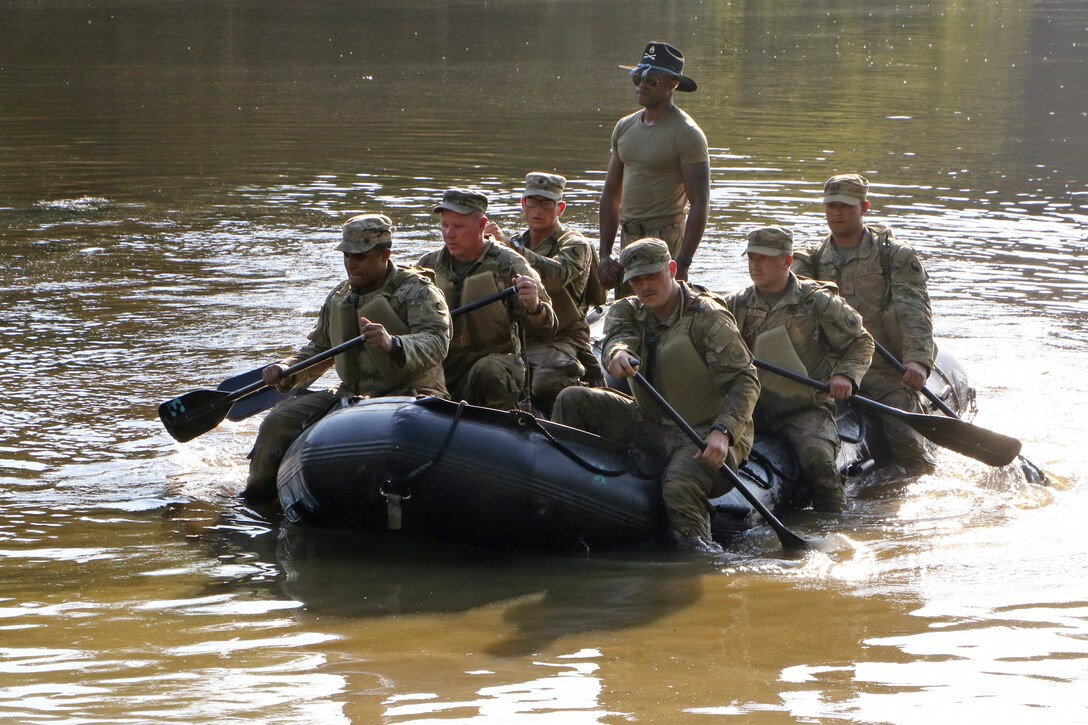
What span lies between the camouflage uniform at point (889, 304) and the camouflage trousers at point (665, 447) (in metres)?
1.67

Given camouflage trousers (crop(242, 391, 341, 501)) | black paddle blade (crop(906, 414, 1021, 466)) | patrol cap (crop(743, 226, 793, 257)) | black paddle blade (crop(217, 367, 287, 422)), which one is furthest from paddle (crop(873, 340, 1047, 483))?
black paddle blade (crop(217, 367, 287, 422))

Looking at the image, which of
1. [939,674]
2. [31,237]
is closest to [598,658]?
[939,674]

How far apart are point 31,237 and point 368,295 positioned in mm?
8430

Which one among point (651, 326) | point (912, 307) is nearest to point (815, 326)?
point (912, 307)

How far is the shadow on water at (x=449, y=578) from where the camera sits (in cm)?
596

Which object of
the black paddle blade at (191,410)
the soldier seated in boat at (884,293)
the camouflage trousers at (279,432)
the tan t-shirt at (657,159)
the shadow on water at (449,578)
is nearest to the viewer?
the shadow on water at (449,578)

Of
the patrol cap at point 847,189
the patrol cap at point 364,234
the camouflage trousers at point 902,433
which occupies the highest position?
the patrol cap at point 847,189

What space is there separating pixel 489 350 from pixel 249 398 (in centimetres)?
147

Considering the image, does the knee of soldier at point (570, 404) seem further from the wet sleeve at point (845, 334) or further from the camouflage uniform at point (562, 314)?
the wet sleeve at point (845, 334)

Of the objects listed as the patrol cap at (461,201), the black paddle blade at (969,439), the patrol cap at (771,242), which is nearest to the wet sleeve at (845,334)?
the patrol cap at (771,242)

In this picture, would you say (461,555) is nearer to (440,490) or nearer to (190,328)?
(440,490)

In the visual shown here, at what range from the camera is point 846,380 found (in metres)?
7.24

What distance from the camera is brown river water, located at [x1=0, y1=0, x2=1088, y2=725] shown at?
522 cm

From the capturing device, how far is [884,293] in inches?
325
